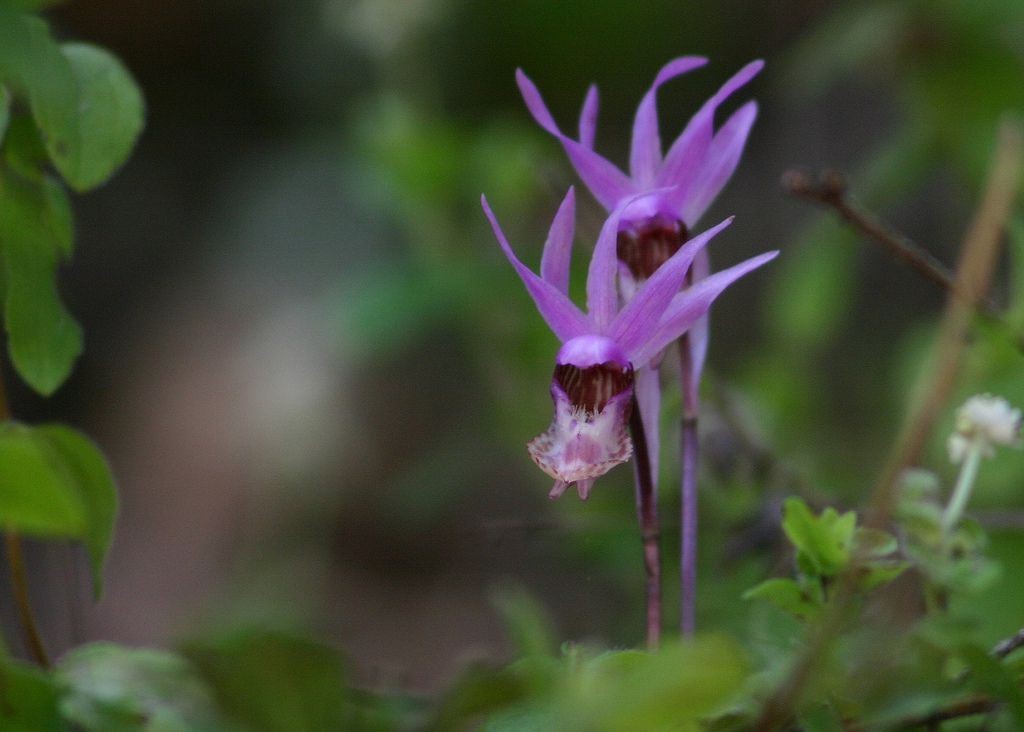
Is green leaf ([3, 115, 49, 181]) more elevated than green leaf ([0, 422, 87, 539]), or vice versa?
green leaf ([3, 115, 49, 181])

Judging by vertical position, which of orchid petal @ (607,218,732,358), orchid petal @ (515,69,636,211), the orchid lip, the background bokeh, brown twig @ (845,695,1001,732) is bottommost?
brown twig @ (845,695,1001,732)

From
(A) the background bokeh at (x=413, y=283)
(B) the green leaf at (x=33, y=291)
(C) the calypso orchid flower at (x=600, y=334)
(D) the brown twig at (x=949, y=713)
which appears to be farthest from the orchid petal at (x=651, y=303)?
(A) the background bokeh at (x=413, y=283)

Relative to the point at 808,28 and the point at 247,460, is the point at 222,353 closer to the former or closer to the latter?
the point at 247,460

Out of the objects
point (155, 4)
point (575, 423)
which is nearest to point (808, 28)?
point (155, 4)

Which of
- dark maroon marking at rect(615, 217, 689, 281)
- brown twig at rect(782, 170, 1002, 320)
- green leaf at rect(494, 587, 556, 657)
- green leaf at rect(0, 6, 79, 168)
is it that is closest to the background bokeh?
green leaf at rect(494, 587, 556, 657)

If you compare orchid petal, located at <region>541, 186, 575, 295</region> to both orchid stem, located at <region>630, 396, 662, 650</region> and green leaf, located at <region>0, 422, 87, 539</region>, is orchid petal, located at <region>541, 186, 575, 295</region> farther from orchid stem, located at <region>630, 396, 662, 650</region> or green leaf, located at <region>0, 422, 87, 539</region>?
green leaf, located at <region>0, 422, 87, 539</region>

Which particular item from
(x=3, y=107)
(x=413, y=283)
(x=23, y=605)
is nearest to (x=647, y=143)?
(x=3, y=107)

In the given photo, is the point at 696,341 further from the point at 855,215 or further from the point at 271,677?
the point at 271,677

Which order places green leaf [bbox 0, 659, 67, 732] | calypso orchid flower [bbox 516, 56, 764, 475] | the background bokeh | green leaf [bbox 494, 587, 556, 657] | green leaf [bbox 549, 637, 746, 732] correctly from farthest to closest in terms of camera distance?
the background bokeh → green leaf [bbox 494, 587, 556, 657] → calypso orchid flower [bbox 516, 56, 764, 475] → green leaf [bbox 0, 659, 67, 732] → green leaf [bbox 549, 637, 746, 732]
